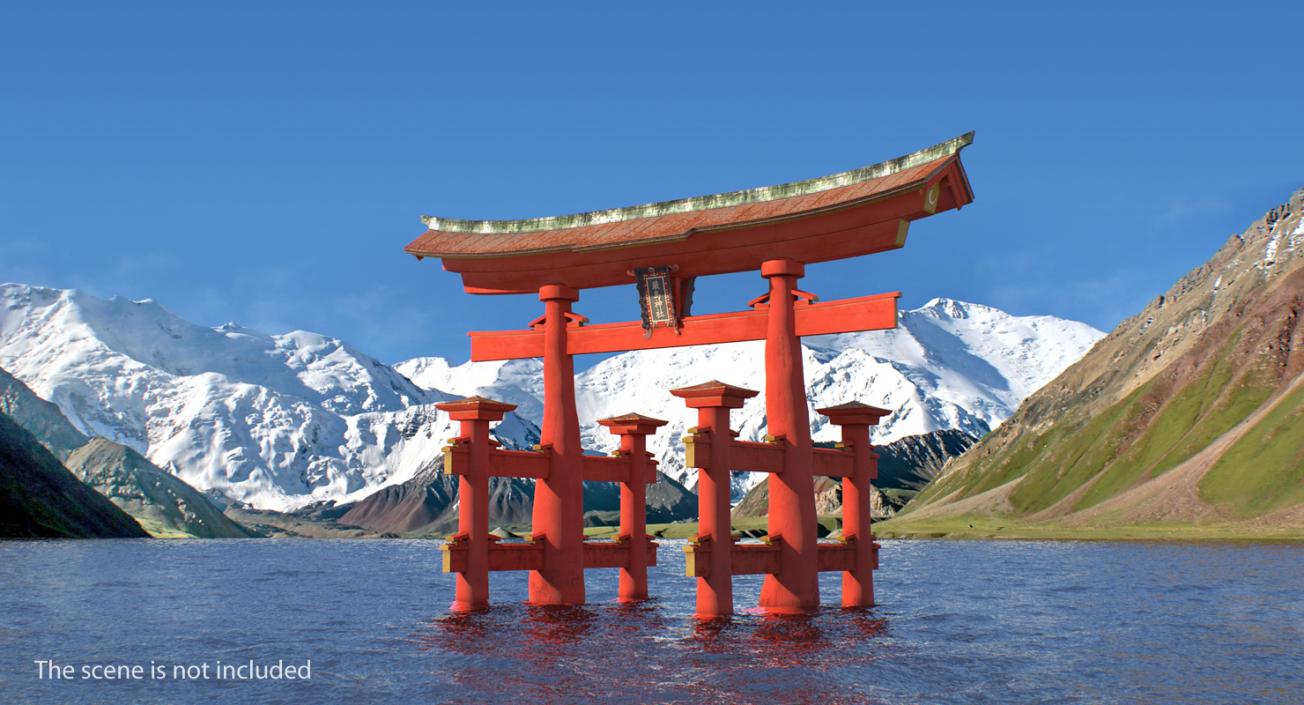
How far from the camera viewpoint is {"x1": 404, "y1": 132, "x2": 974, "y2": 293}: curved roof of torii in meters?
37.2

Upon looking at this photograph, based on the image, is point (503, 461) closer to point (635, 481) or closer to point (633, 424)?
point (635, 481)

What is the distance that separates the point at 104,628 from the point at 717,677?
2588 centimetres

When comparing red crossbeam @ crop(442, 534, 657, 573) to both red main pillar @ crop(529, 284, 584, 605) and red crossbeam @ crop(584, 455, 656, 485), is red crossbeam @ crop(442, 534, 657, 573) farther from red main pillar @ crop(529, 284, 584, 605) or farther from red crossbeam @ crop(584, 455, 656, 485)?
red crossbeam @ crop(584, 455, 656, 485)

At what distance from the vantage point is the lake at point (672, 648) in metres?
27.7

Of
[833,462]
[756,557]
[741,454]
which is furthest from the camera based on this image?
[833,462]

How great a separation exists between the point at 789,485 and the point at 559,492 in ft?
23.8

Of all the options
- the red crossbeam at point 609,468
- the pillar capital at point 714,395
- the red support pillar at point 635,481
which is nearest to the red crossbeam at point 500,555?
the red crossbeam at point 609,468

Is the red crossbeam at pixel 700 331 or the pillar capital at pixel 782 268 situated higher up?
the pillar capital at pixel 782 268

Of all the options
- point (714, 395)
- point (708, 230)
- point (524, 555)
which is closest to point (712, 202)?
point (708, 230)

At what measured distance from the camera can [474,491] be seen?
128 feet

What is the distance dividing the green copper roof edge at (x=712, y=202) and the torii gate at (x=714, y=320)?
5 centimetres

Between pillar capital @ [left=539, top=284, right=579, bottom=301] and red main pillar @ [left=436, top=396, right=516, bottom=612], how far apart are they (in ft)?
14.7

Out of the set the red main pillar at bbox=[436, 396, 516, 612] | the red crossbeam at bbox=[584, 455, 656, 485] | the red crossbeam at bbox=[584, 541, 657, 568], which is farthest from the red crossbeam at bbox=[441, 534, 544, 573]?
the red crossbeam at bbox=[584, 455, 656, 485]

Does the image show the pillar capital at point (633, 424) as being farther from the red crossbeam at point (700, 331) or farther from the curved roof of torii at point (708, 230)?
the curved roof of torii at point (708, 230)
